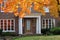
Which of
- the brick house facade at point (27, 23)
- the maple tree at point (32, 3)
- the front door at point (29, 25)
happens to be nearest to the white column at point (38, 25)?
the brick house facade at point (27, 23)

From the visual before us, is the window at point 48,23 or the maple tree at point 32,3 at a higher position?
the maple tree at point 32,3

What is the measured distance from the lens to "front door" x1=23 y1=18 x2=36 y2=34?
140 feet

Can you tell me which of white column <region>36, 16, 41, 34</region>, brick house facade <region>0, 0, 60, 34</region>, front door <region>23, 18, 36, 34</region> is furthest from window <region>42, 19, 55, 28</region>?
front door <region>23, 18, 36, 34</region>

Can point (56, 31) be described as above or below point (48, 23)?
below

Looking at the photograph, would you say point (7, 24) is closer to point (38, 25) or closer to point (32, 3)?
point (38, 25)

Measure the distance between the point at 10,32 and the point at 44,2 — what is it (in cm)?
3036

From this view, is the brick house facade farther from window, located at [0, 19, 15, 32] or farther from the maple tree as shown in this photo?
the maple tree

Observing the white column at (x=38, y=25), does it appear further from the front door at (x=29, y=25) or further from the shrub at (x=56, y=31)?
the shrub at (x=56, y=31)

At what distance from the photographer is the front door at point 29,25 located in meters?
42.8

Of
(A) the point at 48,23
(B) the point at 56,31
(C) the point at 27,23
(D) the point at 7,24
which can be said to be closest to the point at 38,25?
(C) the point at 27,23

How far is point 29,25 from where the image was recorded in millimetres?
43125

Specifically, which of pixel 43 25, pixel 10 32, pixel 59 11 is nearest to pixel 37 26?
pixel 43 25

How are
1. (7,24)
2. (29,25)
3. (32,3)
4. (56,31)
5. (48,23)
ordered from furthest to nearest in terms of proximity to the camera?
(48,23), (29,25), (7,24), (56,31), (32,3)

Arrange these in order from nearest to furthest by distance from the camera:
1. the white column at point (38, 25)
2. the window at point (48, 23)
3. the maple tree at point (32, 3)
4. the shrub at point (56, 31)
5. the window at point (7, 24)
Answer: the maple tree at point (32, 3)
the shrub at point (56, 31)
the white column at point (38, 25)
the window at point (7, 24)
the window at point (48, 23)
